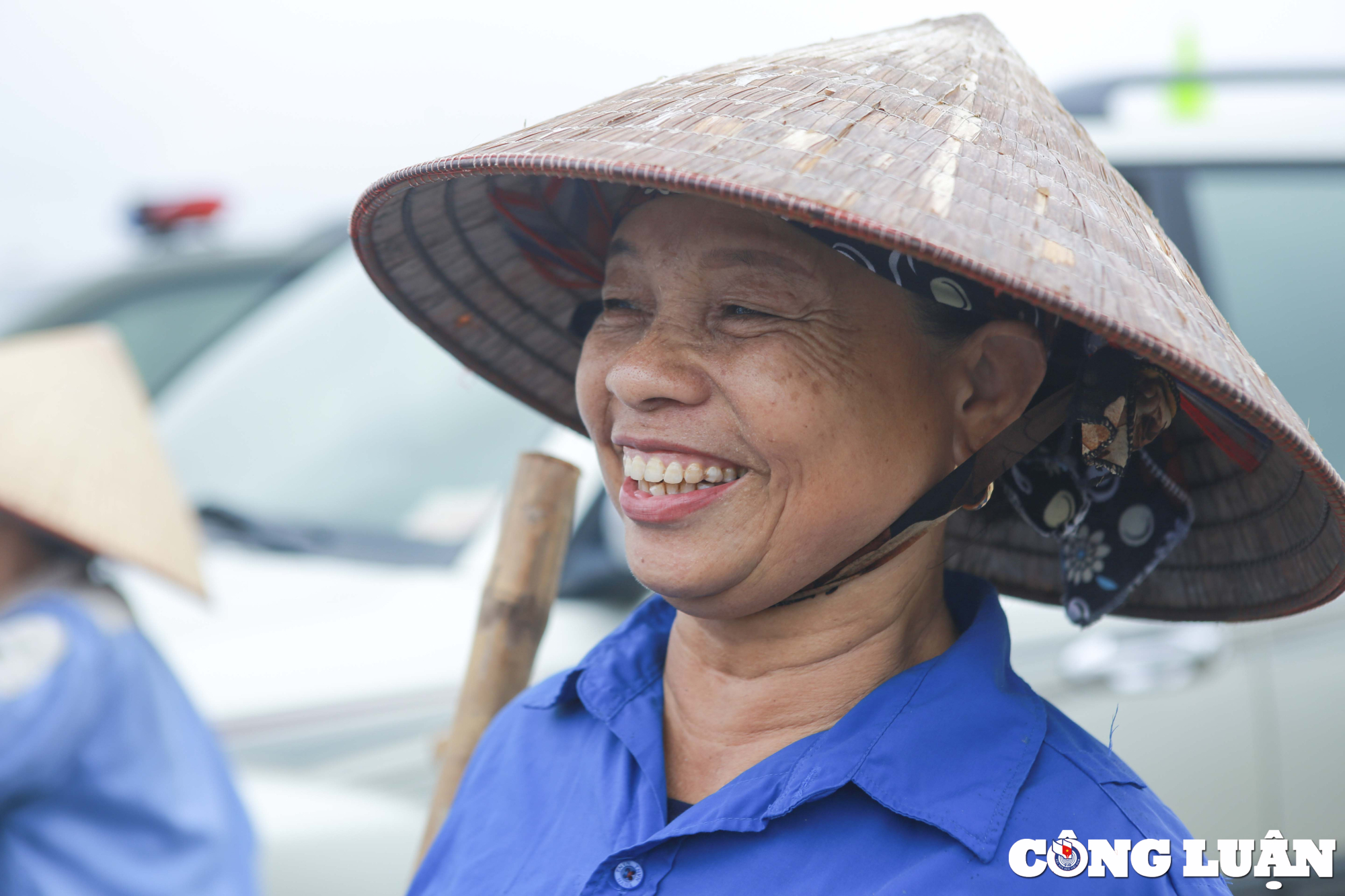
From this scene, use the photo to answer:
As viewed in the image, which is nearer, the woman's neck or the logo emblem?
the logo emblem

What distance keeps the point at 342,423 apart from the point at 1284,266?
240cm

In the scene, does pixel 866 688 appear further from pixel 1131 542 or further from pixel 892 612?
pixel 1131 542

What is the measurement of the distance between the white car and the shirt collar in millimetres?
1007

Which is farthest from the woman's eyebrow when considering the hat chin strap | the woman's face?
the hat chin strap

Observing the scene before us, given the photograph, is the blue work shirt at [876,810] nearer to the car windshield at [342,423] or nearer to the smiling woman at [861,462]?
the smiling woman at [861,462]

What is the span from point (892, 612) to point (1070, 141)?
21.2 inches

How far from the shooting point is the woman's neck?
4.08 feet

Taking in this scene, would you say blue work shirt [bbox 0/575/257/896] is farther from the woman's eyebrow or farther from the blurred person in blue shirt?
the woman's eyebrow

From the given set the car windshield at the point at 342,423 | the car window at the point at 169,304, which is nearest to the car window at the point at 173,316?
the car window at the point at 169,304

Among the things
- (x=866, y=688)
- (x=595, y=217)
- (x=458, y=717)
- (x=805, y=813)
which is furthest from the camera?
(x=458, y=717)

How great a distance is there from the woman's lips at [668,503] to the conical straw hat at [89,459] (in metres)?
1.32

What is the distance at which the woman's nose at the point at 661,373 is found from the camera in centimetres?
119

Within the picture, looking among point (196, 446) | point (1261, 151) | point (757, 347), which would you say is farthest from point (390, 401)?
point (1261, 151)

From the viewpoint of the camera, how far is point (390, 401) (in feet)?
9.65
